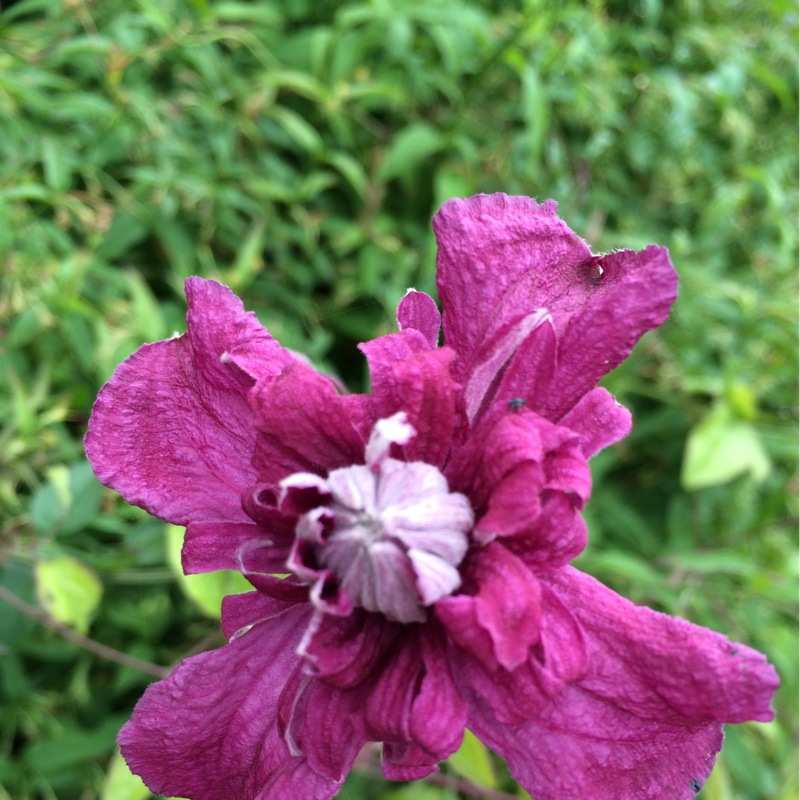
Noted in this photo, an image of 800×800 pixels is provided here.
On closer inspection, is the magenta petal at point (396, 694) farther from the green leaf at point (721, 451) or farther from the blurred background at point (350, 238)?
the green leaf at point (721, 451)

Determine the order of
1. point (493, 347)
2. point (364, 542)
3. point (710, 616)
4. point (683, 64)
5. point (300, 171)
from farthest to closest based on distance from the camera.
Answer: point (683, 64) → point (300, 171) → point (710, 616) → point (493, 347) → point (364, 542)

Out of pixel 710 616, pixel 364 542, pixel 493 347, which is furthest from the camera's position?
pixel 710 616

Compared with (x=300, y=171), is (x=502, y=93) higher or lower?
higher

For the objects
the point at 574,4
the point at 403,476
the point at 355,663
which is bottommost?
the point at 355,663

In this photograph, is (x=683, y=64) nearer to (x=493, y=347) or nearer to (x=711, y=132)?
(x=711, y=132)

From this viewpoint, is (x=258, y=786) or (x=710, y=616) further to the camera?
(x=710, y=616)

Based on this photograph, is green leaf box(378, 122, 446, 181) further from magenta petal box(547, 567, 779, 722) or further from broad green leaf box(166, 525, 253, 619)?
magenta petal box(547, 567, 779, 722)

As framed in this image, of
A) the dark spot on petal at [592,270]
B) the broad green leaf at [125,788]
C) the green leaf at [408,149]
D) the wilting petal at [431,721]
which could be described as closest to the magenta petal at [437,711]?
the wilting petal at [431,721]

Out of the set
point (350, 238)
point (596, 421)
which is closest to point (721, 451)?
point (350, 238)

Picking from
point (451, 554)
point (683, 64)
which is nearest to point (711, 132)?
point (683, 64)
